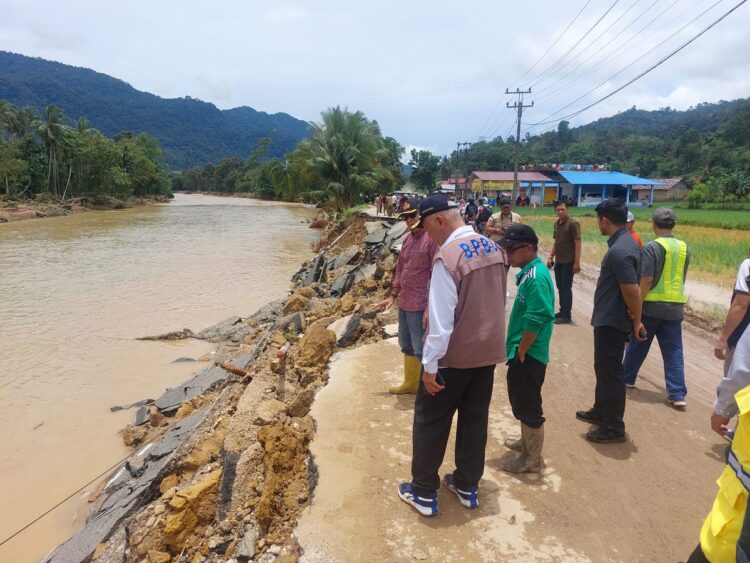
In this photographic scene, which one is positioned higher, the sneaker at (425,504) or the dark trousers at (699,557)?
the dark trousers at (699,557)

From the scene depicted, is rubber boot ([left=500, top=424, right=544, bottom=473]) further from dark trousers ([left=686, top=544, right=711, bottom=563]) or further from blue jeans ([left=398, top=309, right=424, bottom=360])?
dark trousers ([left=686, top=544, right=711, bottom=563])

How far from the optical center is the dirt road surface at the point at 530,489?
258cm

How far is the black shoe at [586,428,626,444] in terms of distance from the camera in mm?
3664

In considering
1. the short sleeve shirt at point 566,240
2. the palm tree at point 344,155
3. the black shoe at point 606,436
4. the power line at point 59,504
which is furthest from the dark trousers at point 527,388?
the palm tree at point 344,155

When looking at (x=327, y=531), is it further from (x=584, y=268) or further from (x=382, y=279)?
(x=584, y=268)

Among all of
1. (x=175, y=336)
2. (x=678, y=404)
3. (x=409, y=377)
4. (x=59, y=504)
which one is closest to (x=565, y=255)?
(x=678, y=404)

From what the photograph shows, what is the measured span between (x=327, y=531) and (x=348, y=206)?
27974 mm

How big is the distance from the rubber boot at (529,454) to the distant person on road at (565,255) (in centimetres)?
367

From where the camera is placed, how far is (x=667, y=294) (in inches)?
165

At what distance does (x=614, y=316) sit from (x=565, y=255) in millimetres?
3323

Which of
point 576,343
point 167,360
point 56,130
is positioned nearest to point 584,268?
point 576,343

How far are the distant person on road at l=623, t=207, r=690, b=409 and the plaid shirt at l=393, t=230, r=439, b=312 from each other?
1.88m

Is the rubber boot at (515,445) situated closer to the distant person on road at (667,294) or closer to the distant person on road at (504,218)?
the distant person on road at (667,294)

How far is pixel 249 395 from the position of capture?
16.1ft
